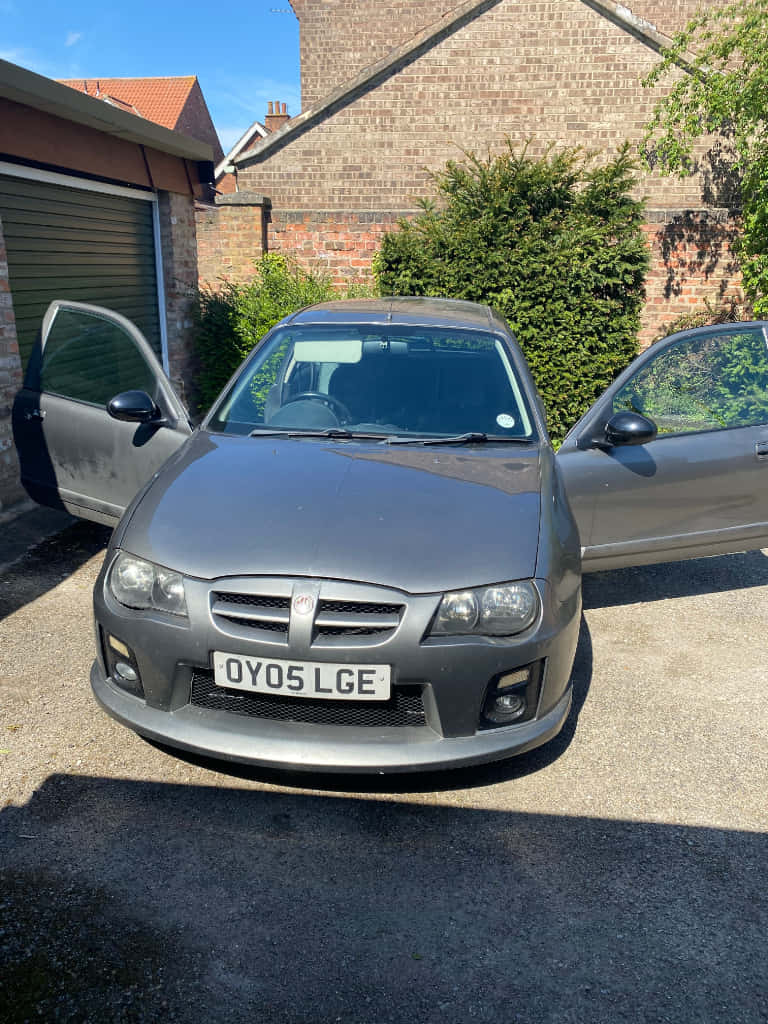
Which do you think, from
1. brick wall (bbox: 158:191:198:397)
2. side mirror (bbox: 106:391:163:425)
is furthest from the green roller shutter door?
side mirror (bbox: 106:391:163:425)

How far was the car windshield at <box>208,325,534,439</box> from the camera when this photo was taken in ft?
12.5

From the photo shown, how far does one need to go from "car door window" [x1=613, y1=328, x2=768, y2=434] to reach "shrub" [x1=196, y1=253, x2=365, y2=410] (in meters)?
6.33

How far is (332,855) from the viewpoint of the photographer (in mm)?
2709

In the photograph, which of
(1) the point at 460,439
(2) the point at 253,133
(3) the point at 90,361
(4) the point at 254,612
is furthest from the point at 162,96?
(4) the point at 254,612

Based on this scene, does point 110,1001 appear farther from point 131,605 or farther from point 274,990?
point 131,605

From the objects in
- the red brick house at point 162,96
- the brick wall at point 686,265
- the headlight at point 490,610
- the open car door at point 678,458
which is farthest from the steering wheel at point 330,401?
the red brick house at point 162,96

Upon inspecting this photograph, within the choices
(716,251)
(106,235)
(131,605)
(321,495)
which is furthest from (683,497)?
(716,251)

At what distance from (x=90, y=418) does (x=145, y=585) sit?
2292 millimetres

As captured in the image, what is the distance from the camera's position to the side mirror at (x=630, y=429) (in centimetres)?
399

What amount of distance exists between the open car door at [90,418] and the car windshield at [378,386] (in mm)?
598

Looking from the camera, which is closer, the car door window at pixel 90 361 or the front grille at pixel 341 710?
the front grille at pixel 341 710

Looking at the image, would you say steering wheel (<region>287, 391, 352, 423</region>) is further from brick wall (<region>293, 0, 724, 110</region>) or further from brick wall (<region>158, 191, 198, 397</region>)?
brick wall (<region>293, 0, 724, 110</region>)

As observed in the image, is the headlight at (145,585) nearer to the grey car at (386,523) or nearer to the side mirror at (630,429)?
the grey car at (386,523)

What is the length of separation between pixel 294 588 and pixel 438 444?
4.15 ft
